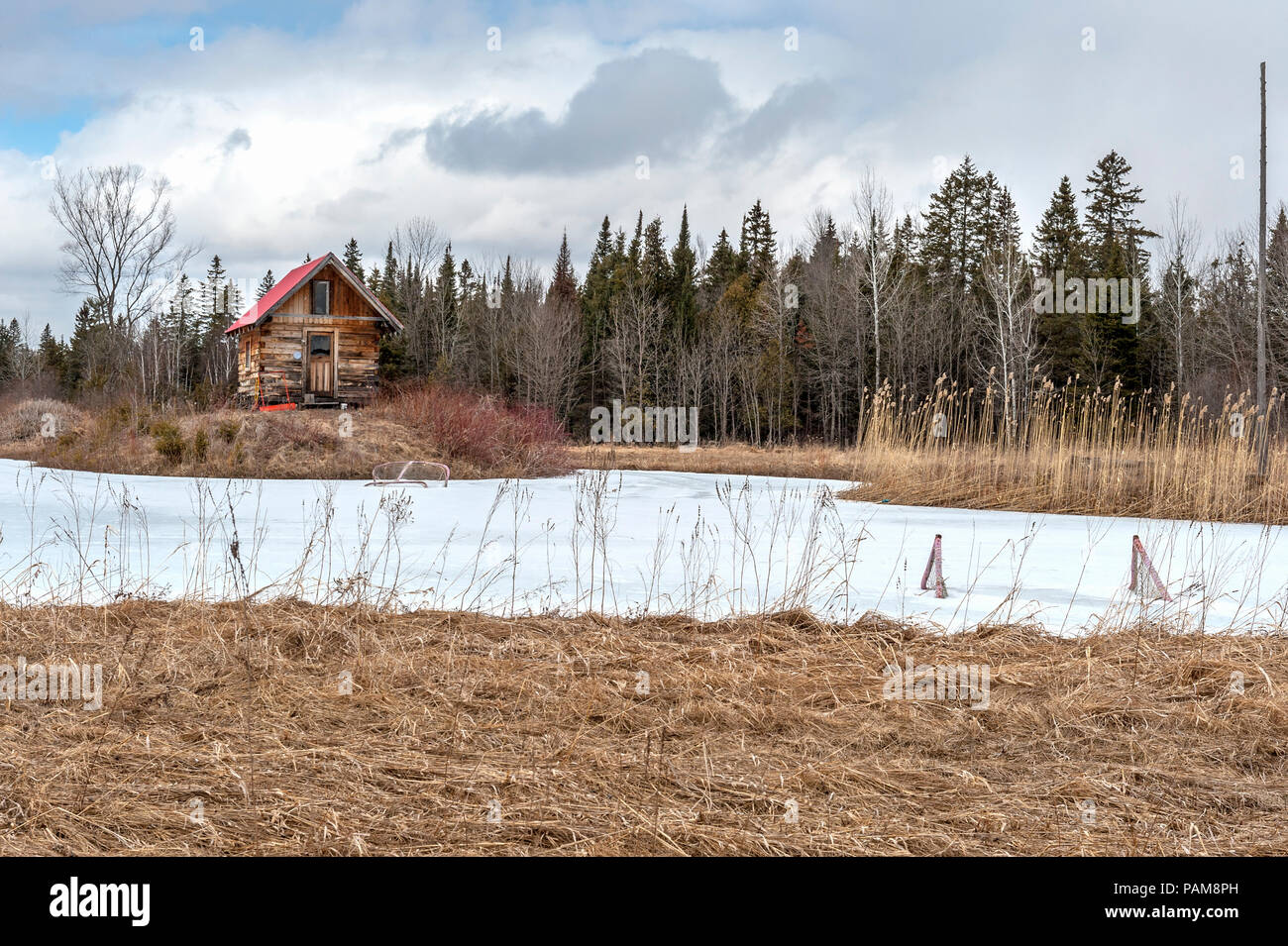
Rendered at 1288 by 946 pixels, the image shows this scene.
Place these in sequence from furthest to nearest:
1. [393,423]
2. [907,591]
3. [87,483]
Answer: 1. [393,423]
2. [87,483]
3. [907,591]

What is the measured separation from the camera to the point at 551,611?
5.67 m

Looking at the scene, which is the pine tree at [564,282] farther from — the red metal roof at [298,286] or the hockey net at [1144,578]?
the hockey net at [1144,578]

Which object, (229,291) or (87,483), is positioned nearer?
(87,483)

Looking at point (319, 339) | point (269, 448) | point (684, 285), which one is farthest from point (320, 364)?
point (684, 285)

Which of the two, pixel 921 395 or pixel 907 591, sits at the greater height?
pixel 921 395

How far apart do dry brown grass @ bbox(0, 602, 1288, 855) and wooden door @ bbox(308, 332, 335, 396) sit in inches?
924

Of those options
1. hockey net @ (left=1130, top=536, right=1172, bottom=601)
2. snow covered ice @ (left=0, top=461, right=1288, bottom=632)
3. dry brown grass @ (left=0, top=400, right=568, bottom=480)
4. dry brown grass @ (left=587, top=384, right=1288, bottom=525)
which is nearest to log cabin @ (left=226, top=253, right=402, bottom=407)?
dry brown grass @ (left=0, top=400, right=568, bottom=480)

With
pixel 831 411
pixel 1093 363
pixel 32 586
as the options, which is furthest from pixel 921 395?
pixel 32 586

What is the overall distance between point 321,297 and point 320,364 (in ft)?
6.24

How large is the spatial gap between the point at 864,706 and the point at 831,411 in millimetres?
36815

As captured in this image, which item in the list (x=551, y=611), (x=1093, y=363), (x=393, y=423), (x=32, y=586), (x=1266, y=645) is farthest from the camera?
(x=1093, y=363)

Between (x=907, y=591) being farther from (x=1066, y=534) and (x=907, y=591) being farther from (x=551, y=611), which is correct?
(x=1066, y=534)

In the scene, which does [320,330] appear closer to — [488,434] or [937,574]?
[488,434]

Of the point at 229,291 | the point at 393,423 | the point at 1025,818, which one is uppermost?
the point at 229,291
